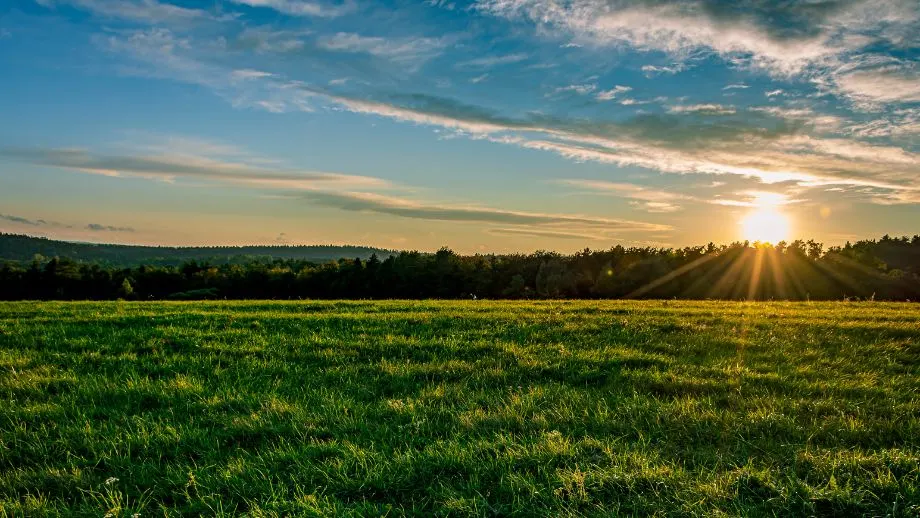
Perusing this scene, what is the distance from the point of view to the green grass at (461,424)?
4793mm

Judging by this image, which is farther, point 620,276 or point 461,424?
point 620,276

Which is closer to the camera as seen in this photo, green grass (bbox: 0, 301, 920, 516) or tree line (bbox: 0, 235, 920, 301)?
green grass (bbox: 0, 301, 920, 516)

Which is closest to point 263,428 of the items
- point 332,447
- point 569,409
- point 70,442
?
point 332,447

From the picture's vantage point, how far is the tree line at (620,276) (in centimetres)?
3762

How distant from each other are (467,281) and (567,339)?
4206 cm

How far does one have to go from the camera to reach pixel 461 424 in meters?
6.48

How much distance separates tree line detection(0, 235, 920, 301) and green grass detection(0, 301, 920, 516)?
1130 inches

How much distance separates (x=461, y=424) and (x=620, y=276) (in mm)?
38805

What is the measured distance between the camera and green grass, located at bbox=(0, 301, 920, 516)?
4.79 m

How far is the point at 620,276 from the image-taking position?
43.2 metres

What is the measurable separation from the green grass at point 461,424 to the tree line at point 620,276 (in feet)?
94.2

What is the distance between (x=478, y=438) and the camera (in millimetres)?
6059

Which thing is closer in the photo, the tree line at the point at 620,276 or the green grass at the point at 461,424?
the green grass at the point at 461,424

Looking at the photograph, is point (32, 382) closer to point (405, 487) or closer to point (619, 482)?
point (405, 487)
